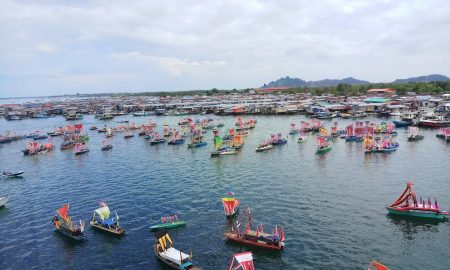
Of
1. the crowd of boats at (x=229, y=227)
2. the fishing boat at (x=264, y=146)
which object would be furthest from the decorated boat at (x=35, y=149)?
the fishing boat at (x=264, y=146)

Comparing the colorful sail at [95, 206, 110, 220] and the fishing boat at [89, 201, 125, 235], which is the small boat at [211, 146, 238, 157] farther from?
the colorful sail at [95, 206, 110, 220]

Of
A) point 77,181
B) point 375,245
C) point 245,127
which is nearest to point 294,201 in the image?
point 375,245

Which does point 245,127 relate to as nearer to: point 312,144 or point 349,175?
point 312,144

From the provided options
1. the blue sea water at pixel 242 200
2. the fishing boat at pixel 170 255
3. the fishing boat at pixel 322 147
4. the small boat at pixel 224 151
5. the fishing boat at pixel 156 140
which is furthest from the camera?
the fishing boat at pixel 156 140

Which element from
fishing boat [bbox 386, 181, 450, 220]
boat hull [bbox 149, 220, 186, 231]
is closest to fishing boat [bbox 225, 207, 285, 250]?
boat hull [bbox 149, 220, 186, 231]

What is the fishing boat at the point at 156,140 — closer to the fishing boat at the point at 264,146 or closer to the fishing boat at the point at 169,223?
the fishing boat at the point at 264,146

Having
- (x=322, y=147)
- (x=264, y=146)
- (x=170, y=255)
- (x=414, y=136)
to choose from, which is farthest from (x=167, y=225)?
(x=414, y=136)

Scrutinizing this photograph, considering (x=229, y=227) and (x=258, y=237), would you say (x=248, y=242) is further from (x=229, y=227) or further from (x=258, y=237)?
(x=229, y=227)

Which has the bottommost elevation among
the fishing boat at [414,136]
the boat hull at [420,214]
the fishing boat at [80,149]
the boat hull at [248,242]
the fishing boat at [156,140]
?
the boat hull at [248,242]
